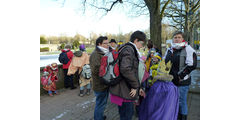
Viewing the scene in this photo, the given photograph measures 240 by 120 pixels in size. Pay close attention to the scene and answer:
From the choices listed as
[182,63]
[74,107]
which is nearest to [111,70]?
[182,63]

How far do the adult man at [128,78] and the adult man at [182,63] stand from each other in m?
0.88

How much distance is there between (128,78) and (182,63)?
1.24m

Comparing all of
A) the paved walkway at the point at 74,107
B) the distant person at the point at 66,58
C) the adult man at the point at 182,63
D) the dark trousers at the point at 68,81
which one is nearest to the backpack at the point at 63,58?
the distant person at the point at 66,58

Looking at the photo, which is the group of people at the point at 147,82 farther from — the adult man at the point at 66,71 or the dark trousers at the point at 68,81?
the dark trousers at the point at 68,81

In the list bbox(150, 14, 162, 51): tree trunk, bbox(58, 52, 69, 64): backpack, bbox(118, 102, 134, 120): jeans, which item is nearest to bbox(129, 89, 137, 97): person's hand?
bbox(118, 102, 134, 120): jeans

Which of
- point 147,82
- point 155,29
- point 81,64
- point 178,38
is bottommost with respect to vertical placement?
point 147,82

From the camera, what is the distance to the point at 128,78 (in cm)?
208

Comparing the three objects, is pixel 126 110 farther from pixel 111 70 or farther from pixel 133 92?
pixel 111 70

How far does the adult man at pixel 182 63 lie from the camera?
2668 millimetres

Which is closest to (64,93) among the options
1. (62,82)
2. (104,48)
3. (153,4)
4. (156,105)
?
(62,82)

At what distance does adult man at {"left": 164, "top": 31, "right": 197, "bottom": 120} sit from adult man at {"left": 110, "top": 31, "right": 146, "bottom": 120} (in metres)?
0.88

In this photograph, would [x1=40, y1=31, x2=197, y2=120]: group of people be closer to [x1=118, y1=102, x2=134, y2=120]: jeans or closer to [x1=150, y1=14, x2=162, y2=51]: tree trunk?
[x1=118, y1=102, x2=134, y2=120]: jeans

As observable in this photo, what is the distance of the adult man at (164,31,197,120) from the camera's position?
267 centimetres

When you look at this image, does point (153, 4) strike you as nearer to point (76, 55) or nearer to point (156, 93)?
point (76, 55)
